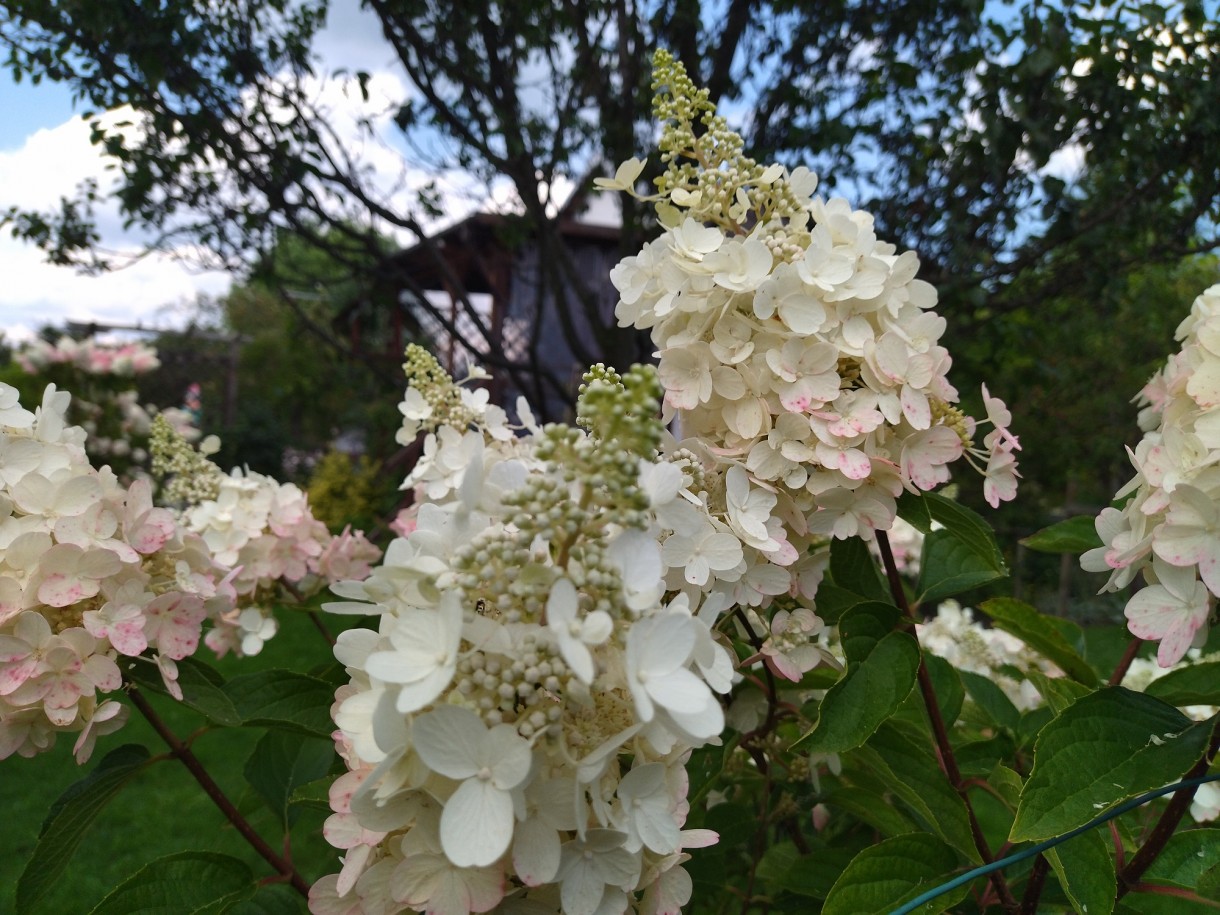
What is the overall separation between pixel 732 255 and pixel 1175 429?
518 millimetres

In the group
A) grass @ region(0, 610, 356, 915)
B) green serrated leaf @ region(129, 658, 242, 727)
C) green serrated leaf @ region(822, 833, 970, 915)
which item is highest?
green serrated leaf @ region(129, 658, 242, 727)

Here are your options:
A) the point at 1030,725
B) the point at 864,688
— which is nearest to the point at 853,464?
the point at 864,688

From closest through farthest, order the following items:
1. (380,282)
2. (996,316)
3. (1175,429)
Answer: (1175,429)
(996,316)
(380,282)

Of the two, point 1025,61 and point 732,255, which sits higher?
point 1025,61

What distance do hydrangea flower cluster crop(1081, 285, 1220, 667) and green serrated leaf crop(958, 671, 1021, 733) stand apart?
2.13 feet

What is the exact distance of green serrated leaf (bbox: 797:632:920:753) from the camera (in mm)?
929

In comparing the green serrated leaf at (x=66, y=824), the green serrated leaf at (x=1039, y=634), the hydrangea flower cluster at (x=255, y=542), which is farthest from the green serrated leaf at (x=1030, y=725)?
the green serrated leaf at (x=66, y=824)

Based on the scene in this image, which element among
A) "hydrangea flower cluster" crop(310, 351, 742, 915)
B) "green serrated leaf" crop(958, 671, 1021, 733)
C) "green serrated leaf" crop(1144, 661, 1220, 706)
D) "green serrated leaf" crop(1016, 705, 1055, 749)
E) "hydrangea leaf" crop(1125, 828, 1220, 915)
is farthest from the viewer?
"green serrated leaf" crop(958, 671, 1021, 733)

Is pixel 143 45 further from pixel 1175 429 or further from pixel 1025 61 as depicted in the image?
pixel 1175 429

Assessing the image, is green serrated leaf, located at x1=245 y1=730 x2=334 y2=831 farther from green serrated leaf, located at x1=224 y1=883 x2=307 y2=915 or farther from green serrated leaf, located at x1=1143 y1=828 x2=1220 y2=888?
green serrated leaf, located at x1=1143 y1=828 x2=1220 y2=888

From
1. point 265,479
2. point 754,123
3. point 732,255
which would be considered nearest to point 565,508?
point 732,255

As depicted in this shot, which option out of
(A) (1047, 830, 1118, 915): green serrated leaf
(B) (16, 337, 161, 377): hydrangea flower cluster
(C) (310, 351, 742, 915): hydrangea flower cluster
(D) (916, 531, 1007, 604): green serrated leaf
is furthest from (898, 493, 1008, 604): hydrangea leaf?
(B) (16, 337, 161, 377): hydrangea flower cluster

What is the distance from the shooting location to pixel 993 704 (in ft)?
5.09

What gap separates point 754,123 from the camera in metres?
3.87
